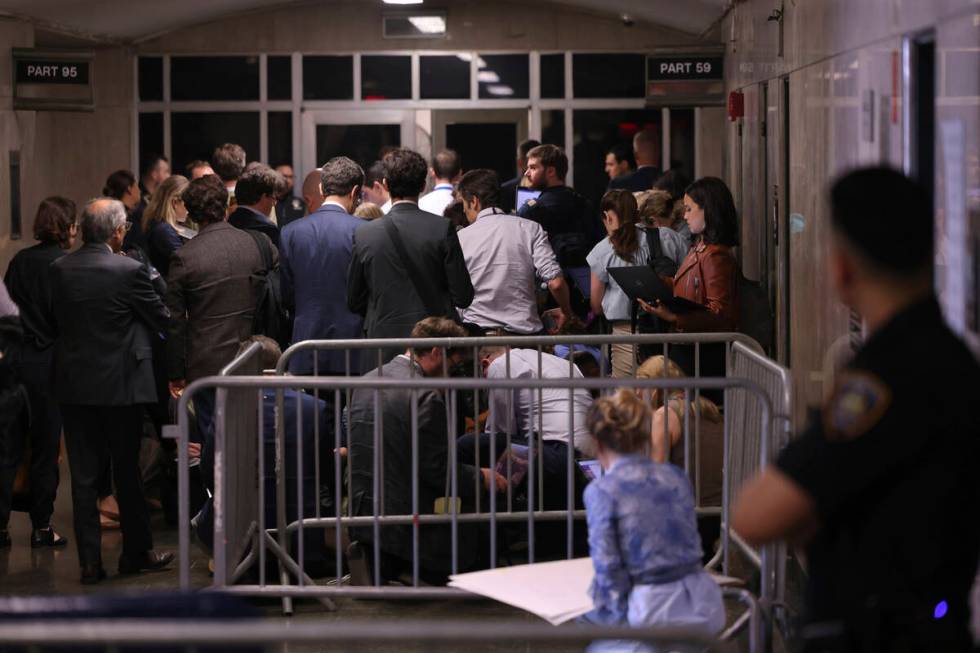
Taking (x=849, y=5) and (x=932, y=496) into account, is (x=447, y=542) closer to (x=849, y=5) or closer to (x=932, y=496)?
(x=849, y=5)

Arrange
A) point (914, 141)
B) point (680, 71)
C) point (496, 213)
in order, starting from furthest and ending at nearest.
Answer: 1. point (680, 71)
2. point (496, 213)
3. point (914, 141)

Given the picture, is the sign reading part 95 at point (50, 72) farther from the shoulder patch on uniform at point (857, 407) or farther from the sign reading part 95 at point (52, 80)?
the shoulder patch on uniform at point (857, 407)

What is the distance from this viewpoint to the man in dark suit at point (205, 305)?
7.94 metres

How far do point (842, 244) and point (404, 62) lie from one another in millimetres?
15420

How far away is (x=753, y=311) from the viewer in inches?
342

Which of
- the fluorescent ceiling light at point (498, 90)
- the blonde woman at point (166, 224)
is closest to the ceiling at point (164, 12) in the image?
the fluorescent ceiling light at point (498, 90)

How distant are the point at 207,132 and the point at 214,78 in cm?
64

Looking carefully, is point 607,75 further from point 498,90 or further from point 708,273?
point 708,273

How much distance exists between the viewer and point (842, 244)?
118 inches

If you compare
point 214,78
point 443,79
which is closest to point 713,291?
point 443,79

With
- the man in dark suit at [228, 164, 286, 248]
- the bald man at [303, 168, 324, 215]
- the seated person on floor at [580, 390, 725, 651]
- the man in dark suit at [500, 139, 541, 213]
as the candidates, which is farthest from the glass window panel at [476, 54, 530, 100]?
the seated person on floor at [580, 390, 725, 651]

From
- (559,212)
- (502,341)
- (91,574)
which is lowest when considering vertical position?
(91,574)

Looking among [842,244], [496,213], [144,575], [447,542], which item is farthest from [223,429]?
[496,213]

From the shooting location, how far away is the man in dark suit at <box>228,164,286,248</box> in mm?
9000
